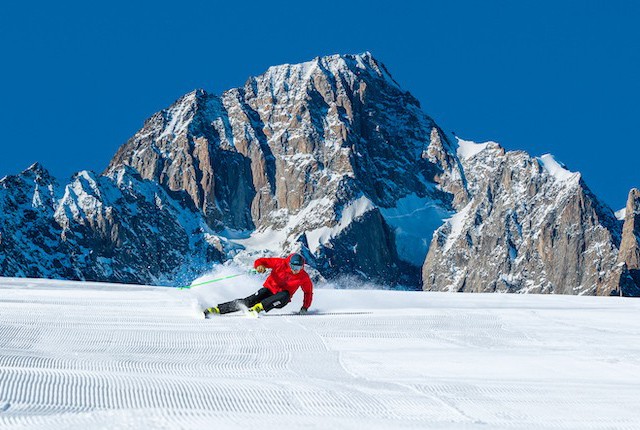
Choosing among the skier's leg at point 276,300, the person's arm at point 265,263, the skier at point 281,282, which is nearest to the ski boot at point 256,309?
the skier's leg at point 276,300

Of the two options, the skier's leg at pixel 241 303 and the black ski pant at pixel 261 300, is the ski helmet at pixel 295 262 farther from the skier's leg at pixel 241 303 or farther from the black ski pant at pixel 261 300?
the skier's leg at pixel 241 303

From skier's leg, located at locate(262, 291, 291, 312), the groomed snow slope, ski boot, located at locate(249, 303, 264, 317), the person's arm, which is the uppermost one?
the person's arm

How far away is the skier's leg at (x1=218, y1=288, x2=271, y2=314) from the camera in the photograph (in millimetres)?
15883

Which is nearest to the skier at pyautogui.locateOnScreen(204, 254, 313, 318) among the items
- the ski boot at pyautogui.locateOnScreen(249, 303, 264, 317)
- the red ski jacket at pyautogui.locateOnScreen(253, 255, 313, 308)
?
the red ski jacket at pyautogui.locateOnScreen(253, 255, 313, 308)

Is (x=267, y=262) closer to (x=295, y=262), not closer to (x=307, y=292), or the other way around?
(x=295, y=262)

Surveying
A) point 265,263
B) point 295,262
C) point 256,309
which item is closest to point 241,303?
point 256,309

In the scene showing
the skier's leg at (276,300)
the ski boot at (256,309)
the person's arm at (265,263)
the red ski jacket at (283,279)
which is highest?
the person's arm at (265,263)

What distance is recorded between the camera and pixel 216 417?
283 inches

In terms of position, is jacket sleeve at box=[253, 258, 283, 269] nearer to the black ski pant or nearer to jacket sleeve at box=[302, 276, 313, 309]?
the black ski pant

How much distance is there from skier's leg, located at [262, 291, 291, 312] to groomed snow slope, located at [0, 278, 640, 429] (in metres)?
0.53

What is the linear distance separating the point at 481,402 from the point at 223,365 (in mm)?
2879

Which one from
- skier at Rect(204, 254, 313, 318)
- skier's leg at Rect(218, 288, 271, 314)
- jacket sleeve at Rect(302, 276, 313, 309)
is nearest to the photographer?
skier's leg at Rect(218, 288, 271, 314)

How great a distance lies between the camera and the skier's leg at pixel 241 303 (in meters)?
15.9

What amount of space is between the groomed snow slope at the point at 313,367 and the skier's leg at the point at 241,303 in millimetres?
498
